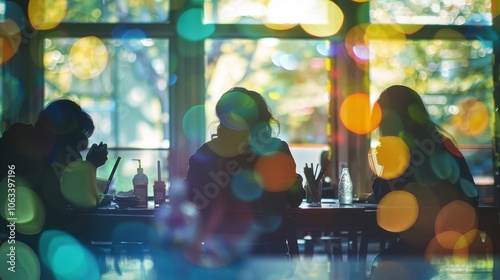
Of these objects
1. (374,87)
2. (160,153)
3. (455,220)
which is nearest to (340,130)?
(374,87)

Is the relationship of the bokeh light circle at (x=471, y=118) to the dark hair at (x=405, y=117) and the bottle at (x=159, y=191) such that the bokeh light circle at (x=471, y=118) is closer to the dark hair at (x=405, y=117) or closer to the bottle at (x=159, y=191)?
the dark hair at (x=405, y=117)

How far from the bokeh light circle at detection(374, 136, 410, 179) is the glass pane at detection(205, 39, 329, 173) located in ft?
8.47

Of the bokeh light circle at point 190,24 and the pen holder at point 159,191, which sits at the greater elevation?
the bokeh light circle at point 190,24

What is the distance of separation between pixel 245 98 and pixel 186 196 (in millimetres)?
587

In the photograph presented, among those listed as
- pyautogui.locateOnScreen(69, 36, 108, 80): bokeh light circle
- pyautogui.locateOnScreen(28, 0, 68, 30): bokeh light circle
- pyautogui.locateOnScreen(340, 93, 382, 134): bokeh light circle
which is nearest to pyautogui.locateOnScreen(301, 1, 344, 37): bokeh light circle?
pyautogui.locateOnScreen(340, 93, 382, 134): bokeh light circle

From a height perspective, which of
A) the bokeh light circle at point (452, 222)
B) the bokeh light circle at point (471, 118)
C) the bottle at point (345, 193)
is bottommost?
the bokeh light circle at point (452, 222)

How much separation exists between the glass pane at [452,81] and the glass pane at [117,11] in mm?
2074

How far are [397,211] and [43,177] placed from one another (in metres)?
1.64

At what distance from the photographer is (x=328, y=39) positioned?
5.62 metres

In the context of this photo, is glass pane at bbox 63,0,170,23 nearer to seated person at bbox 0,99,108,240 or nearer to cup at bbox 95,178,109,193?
cup at bbox 95,178,109,193

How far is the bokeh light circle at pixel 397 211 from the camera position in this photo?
2684mm

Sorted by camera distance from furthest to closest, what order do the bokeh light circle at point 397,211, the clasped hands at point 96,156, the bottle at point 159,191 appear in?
the bottle at point 159,191, the clasped hands at point 96,156, the bokeh light circle at point 397,211

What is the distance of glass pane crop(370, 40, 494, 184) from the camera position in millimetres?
5684

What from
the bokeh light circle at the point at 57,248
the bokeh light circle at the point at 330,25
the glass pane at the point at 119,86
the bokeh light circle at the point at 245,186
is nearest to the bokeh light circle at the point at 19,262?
the bokeh light circle at the point at 57,248
